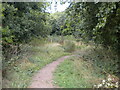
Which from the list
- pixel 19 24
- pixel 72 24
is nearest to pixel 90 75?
pixel 72 24

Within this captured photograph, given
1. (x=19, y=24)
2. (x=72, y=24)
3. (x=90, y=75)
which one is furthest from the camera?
(x=19, y=24)

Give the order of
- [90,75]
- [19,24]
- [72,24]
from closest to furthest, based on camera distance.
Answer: [90,75] → [72,24] → [19,24]

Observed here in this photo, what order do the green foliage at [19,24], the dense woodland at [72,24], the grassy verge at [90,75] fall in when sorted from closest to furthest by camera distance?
the dense woodland at [72,24] → the grassy verge at [90,75] → the green foliage at [19,24]

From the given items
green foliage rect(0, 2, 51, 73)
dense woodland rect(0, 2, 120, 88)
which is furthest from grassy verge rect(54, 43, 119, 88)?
green foliage rect(0, 2, 51, 73)

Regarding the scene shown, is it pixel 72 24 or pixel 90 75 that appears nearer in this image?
pixel 90 75

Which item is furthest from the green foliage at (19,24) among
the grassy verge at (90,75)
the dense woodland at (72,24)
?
the grassy verge at (90,75)

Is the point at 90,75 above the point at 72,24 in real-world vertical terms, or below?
below

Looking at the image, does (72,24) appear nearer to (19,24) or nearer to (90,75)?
(90,75)

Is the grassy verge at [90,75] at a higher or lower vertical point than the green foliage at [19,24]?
lower

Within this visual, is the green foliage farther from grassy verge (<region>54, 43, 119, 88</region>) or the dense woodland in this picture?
grassy verge (<region>54, 43, 119, 88</region>)

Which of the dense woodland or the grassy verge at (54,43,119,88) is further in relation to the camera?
the grassy verge at (54,43,119,88)

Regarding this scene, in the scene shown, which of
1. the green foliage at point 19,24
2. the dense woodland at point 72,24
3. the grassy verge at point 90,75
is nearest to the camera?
the dense woodland at point 72,24

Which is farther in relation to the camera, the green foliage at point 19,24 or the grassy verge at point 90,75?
the green foliage at point 19,24

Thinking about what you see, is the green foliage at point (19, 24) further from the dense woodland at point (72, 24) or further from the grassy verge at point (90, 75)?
the grassy verge at point (90, 75)
